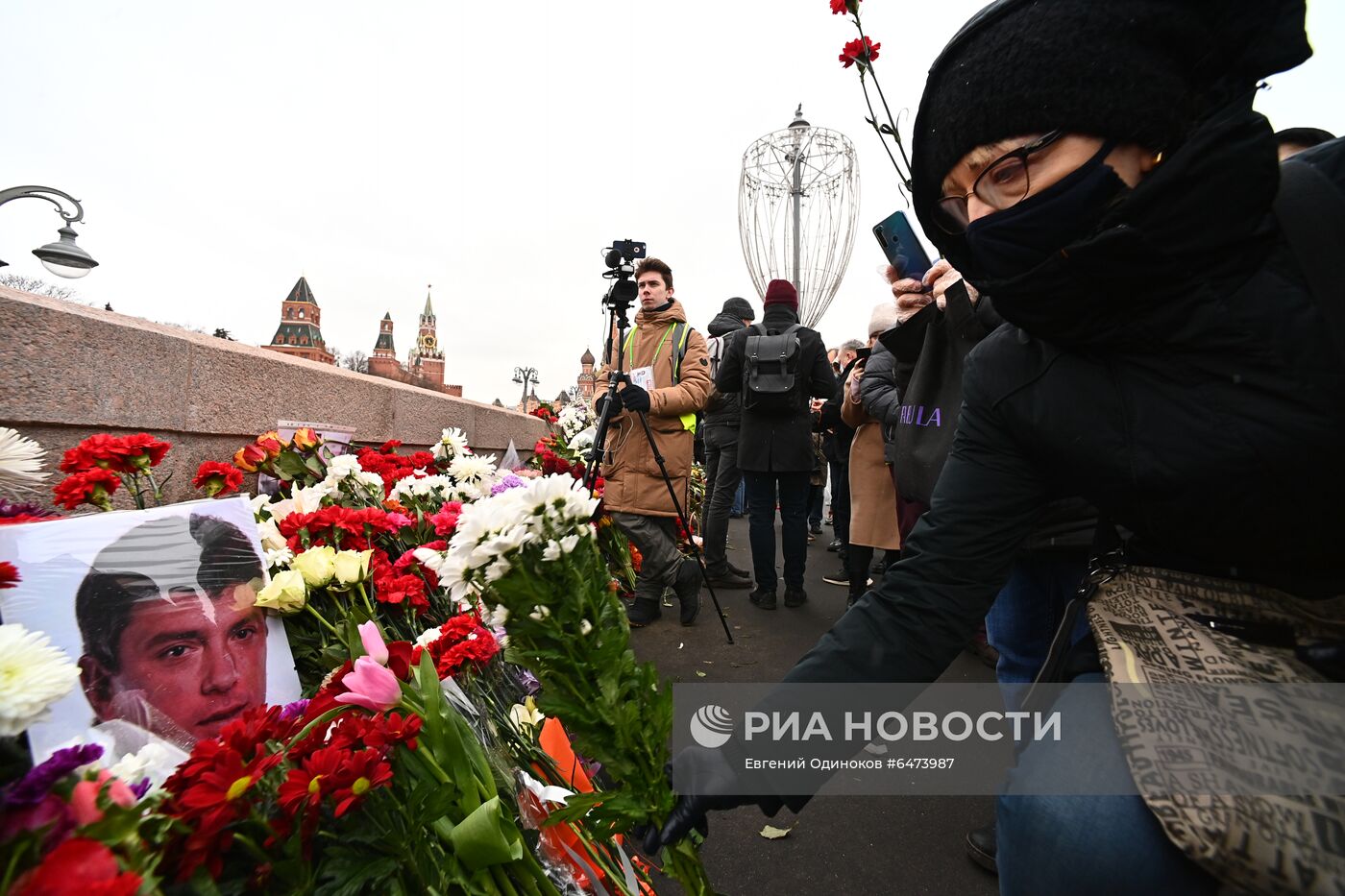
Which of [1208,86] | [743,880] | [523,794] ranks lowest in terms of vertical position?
[743,880]

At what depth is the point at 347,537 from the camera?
1802mm

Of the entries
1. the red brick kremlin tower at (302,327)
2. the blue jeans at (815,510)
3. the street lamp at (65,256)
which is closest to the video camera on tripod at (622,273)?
the blue jeans at (815,510)

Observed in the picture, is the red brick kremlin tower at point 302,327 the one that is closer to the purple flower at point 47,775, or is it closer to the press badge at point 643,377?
the press badge at point 643,377

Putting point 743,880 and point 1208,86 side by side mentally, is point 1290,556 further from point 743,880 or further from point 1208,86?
point 743,880

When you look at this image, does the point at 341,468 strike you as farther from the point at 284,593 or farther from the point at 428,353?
the point at 428,353

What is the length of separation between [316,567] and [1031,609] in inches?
80.0

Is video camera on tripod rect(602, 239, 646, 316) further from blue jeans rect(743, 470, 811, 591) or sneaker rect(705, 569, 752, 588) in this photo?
sneaker rect(705, 569, 752, 588)

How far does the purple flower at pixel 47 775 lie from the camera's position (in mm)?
518

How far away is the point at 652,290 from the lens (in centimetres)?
405

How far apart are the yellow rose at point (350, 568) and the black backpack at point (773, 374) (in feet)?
9.65

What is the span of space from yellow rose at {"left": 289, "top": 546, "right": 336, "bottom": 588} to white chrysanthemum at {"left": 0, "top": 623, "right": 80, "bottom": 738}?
932 millimetres

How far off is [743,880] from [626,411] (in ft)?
8.64

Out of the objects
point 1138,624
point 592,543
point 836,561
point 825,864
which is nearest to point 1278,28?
point 1138,624

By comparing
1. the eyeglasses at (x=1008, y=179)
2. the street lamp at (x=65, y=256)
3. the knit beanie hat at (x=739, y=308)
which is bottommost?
the eyeglasses at (x=1008, y=179)
